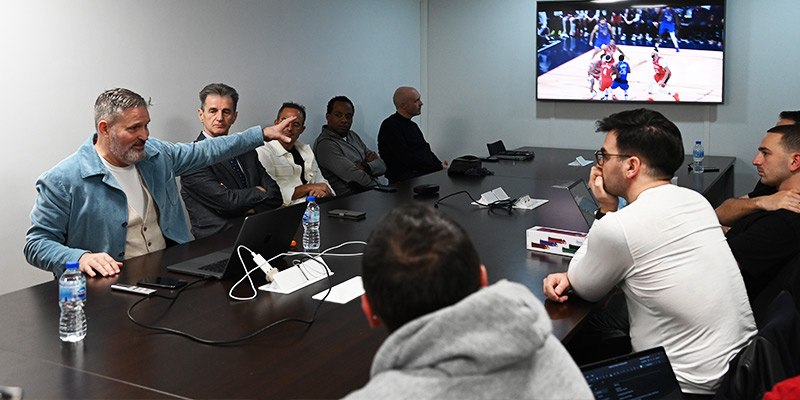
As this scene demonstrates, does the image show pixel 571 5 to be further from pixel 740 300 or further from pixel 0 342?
pixel 0 342

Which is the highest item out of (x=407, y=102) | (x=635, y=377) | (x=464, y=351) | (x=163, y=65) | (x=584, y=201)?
(x=163, y=65)

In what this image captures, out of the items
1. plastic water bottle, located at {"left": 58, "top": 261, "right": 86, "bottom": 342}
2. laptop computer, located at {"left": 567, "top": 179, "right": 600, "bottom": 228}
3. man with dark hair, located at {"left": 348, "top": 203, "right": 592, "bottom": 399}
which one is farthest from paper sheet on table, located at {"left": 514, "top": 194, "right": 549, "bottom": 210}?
man with dark hair, located at {"left": 348, "top": 203, "right": 592, "bottom": 399}

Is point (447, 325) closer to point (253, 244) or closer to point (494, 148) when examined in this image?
point (253, 244)

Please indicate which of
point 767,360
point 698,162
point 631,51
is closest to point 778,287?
point 767,360

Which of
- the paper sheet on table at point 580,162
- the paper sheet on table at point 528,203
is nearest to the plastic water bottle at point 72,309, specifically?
the paper sheet on table at point 528,203

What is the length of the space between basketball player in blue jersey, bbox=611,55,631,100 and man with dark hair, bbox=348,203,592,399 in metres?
6.31

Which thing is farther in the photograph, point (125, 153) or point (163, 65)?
point (163, 65)

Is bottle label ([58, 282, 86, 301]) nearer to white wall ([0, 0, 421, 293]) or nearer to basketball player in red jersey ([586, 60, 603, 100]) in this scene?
white wall ([0, 0, 421, 293])

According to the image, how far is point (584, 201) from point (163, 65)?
114 inches

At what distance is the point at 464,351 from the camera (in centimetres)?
96

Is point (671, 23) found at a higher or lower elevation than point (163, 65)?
higher

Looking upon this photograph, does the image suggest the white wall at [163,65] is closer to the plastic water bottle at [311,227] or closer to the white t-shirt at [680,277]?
the plastic water bottle at [311,227]

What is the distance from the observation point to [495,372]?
3.28 feet

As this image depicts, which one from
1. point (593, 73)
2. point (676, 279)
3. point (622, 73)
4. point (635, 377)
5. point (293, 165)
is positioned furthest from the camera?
point (593, 73)
